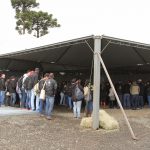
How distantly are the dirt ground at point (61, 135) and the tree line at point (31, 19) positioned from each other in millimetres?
27968

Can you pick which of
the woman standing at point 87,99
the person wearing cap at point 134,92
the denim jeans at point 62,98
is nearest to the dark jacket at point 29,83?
the woman standing at point 87,99

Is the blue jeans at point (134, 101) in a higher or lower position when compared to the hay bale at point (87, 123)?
higher

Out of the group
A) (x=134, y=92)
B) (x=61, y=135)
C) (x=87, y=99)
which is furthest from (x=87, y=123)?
(x=134, y=92)

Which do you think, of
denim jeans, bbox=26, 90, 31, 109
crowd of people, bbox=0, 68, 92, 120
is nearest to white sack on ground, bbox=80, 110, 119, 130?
crowd of people, bbox=0, 68, 92, 120

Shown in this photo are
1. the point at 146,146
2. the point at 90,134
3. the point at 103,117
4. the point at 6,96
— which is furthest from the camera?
the point at 6,96

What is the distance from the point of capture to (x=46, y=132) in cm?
1230

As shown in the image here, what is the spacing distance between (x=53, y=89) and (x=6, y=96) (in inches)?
221

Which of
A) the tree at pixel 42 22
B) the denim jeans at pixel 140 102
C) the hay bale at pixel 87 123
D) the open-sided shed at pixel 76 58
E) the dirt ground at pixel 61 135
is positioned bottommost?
the dirt ground at pixel 61 135

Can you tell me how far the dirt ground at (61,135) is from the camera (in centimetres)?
1041

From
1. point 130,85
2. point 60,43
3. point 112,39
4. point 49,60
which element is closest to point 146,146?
point 112,39

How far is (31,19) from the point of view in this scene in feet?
139

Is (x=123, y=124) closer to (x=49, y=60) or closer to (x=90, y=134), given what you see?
(x=90, y=134)

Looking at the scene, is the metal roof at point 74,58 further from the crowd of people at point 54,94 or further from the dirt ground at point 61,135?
the dirt ground at point 61,135

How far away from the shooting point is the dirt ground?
410 inches
